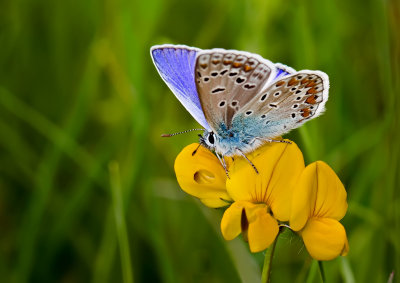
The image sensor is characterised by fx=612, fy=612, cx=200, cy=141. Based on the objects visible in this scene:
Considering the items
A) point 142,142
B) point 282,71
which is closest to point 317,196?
point 282,71

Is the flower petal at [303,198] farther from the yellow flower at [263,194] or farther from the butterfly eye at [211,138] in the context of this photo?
the butterfly eye at [211,138]

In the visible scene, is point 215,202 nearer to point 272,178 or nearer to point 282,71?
point 272,178

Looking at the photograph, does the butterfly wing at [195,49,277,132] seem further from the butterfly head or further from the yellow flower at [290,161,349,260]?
the yellow flower at [290,161,349,260]

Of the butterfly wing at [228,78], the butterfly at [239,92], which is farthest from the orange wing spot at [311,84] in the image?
the butterfly wing at [228,78]

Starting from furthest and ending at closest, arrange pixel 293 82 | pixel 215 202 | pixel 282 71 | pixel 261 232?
1. pixel 282 71
2. pixel 293 82
3. pixel 215 202
4. pixel 261 232

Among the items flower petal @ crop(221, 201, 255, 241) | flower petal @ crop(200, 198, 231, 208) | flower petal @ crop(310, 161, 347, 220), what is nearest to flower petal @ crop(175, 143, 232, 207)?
flower petal @ crop(200, 198, 231, 208)

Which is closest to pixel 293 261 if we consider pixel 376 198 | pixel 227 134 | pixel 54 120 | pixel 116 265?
pixel 376 198
